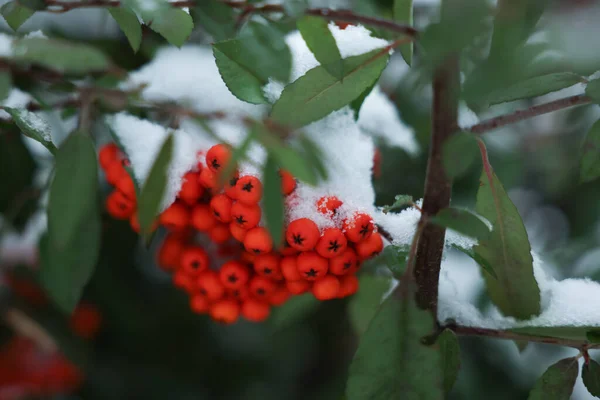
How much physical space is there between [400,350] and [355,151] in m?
0.38

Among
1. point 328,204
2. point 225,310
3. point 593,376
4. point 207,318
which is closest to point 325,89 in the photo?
point 328,204

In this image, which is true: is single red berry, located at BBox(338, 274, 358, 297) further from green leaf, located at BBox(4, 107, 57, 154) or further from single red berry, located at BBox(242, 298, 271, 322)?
green leaf, located at BBox(4, 107, 57, 154)

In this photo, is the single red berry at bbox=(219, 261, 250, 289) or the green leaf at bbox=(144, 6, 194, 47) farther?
the single red berry at bbox=(219, 261, 250, 289)

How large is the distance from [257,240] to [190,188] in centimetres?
17

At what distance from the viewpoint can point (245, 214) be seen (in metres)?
0.94

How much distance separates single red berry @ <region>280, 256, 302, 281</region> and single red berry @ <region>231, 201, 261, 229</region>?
4.2 inches

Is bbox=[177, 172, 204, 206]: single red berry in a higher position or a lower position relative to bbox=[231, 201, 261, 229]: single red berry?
lower

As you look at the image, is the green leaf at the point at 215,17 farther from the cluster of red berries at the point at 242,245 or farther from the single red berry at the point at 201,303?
the single red berry at the point at 201,303

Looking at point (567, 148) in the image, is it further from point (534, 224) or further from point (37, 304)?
point (37, 304)

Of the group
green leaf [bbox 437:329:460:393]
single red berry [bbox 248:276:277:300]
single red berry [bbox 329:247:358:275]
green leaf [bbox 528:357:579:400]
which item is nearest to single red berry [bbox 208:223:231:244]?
single red berry [bbox 248:276:277:300]

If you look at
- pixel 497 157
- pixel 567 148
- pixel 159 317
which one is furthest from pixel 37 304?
pixel 567 148

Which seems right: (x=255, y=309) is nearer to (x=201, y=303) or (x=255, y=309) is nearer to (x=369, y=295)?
(x=201, y=303)

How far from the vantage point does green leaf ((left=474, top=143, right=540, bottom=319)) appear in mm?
962

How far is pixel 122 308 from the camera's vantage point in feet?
6.09
